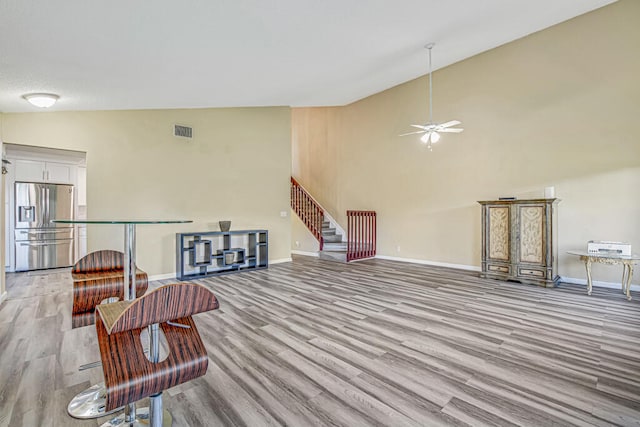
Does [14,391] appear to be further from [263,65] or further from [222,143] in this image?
[222,143]

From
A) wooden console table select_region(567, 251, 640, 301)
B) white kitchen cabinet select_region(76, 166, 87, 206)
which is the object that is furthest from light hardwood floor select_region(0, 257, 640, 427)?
white kitchen cabinet select_region(76, 166, 87, 206)

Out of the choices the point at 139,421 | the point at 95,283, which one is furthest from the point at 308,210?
the point at 139,421

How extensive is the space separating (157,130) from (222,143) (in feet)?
3.96

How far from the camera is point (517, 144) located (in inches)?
219

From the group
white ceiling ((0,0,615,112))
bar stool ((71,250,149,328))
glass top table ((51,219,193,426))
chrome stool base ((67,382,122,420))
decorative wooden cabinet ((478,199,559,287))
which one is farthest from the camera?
decorative wooden cabinet ((478,199,559,287))

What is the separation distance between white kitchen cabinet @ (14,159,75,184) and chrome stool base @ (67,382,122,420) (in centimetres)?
630

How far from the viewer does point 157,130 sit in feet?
17.9

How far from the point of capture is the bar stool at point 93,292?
1.90 meters

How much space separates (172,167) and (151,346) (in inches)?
184

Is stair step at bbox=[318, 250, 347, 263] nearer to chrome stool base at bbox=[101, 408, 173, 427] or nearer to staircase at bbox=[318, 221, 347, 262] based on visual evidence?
staircase at bbox=[318, 221, 347, 262]

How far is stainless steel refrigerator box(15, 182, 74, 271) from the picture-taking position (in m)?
6.13

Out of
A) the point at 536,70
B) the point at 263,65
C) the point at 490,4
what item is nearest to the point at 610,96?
the point at 536,70

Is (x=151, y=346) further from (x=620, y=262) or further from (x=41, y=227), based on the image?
(x=41, y=227)

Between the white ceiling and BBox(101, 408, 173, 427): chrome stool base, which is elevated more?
the white ceiling
